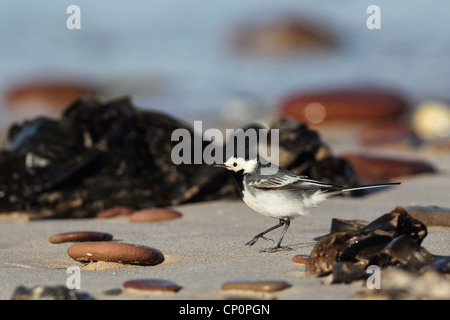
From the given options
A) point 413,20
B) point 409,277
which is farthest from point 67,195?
point 413,20

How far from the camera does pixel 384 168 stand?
785cm

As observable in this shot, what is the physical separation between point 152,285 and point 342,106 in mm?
10797

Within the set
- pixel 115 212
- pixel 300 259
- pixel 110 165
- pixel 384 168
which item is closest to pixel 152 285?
pixel 300 259

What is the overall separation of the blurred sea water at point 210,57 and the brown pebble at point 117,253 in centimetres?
1063

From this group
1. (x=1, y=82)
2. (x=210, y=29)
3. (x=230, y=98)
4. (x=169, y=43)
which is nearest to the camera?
(x=230, y=98)

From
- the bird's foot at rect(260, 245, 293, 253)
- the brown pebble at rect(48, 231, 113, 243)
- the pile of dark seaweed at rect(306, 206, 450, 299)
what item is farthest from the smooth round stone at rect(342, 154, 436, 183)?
the pile of dark seaweed at rect(306, 206, 450, 299)

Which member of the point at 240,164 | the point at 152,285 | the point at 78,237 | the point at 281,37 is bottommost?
the point at 78,237

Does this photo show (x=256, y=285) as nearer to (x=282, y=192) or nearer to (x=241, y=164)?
(x=282, y=192)

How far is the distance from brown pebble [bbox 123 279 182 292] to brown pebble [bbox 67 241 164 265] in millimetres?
666

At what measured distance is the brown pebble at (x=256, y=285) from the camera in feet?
11.2

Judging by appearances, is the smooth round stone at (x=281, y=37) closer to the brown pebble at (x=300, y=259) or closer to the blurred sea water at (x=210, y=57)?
the blurred sea water at (x=210, y=57)
